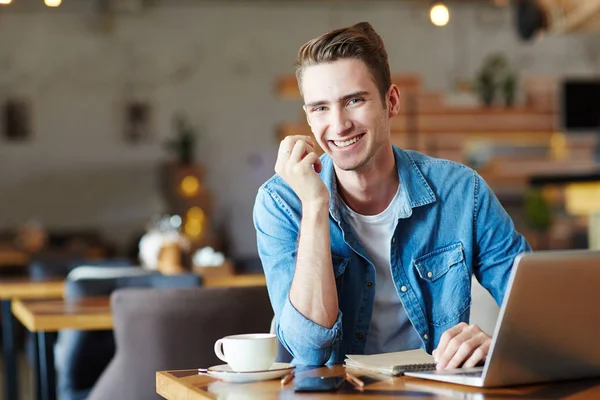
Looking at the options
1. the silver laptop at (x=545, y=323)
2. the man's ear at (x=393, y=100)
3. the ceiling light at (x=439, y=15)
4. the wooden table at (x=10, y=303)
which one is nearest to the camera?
the silver laptop at (x=545, y=323)

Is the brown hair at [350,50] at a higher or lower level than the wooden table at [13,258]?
higher

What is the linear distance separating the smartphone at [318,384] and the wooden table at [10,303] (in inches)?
113

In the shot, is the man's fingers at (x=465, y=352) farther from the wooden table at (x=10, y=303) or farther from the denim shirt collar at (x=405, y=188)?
the wooden table at (x=10, y=303)

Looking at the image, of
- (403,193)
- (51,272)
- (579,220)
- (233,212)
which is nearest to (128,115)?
(233,212)

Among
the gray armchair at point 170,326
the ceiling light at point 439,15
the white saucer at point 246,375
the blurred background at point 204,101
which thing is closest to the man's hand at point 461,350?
the white saucer at point 246,375

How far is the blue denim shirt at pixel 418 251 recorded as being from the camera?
2012 mm

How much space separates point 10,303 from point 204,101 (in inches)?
323

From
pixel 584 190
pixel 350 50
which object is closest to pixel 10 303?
pixel 350 50

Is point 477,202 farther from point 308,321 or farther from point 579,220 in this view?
point 579,220

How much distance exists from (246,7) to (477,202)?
10.7m

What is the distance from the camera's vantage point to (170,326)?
275 centimetres

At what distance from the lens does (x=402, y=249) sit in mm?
2035

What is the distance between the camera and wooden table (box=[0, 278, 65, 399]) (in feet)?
13.9

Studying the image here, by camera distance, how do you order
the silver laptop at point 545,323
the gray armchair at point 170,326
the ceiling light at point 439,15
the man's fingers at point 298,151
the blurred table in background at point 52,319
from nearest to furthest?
the silver laptop at point 545,323 < the man's fingers at point 298,151 < the gray armchair at point 170,326 < the blurred table in background at point 52,319 < the ceiling light at point 439,15
